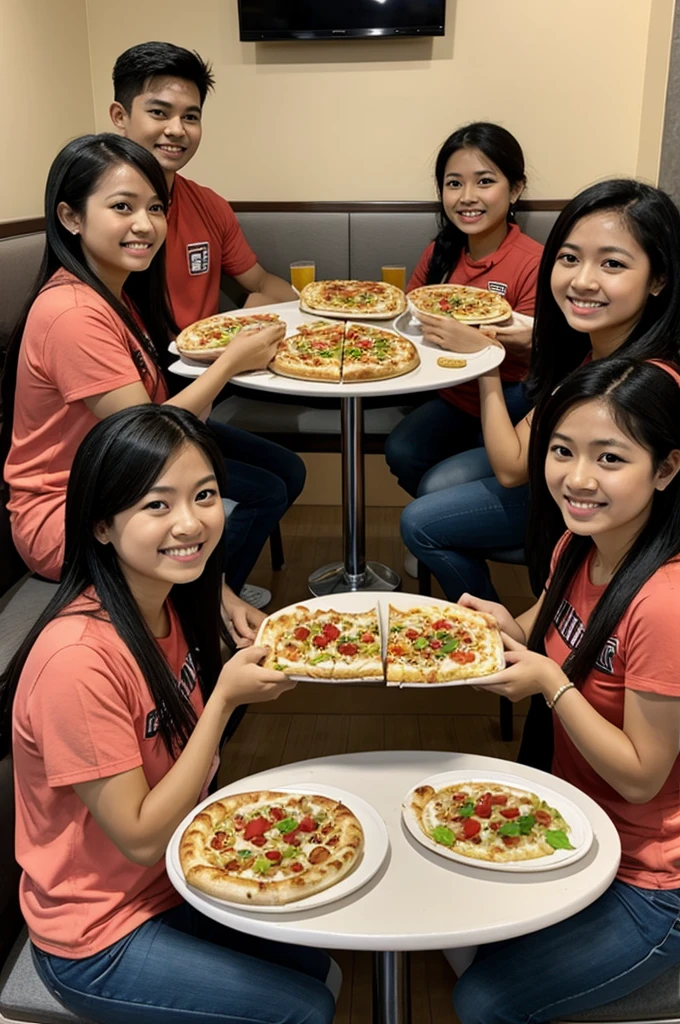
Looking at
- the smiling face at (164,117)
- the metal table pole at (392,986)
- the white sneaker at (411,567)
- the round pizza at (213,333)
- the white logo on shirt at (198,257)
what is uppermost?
the smiling face at (164,117)

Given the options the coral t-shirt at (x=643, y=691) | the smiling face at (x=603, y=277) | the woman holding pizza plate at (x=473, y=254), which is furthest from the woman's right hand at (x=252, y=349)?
the coral t-shirt at (x=643, y=691)

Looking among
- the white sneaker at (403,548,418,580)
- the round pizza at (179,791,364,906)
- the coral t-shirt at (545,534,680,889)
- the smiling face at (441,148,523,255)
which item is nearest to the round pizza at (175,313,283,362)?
the smiling face at (441,148,523,255)

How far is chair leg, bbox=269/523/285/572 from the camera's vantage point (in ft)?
13.3

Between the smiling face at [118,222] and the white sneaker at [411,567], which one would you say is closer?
the smiling face at [118,222]

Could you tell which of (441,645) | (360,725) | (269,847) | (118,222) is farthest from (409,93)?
(269,847)

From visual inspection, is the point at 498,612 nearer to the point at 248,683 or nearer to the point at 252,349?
the point at 248,683

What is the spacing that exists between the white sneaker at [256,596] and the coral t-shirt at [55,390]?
113 cm

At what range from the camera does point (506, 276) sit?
3463 mm

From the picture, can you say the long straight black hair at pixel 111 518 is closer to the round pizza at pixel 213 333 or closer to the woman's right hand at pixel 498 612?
the woman's right hand at pixel 498 612

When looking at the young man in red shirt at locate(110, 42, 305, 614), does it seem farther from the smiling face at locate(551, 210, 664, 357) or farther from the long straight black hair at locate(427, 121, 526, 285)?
the smiling face at locate(551, 210, 664, 357)

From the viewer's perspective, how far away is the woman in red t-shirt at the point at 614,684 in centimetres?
157

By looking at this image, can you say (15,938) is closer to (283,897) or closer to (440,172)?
(283,897)

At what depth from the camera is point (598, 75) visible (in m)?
4.23

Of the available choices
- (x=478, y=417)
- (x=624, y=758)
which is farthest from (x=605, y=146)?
(x=624, y=758)
